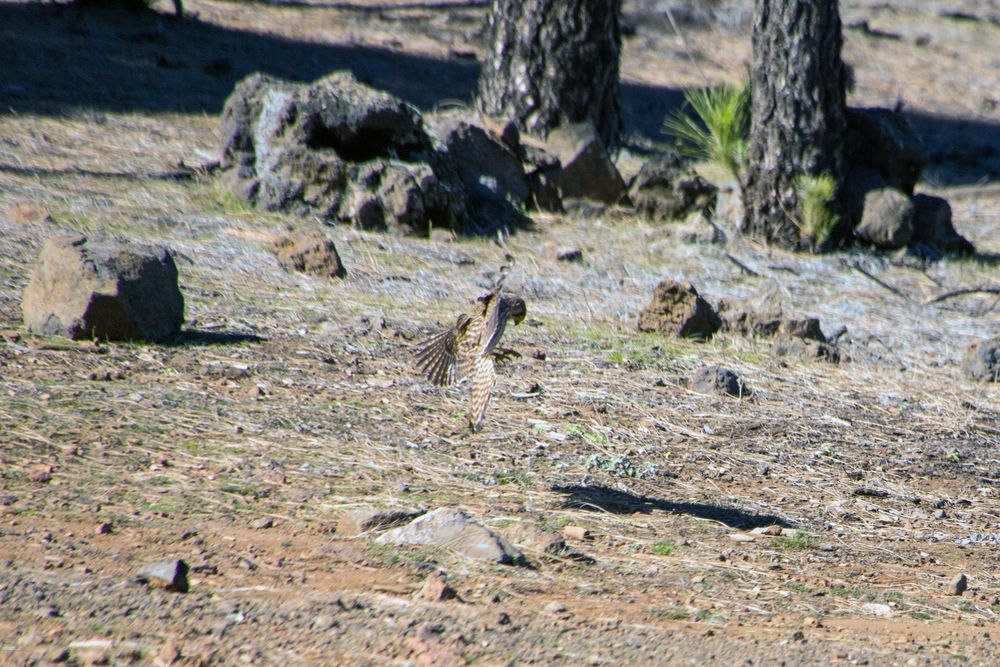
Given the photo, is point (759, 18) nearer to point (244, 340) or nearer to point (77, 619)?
point (244, 340)

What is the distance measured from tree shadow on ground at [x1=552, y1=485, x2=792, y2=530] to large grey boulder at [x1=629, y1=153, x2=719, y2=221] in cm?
497

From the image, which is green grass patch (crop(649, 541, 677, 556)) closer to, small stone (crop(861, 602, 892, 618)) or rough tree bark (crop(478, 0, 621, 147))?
small stone (crop(861, 602, 892, 618))

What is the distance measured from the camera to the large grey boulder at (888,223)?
28.9 feet

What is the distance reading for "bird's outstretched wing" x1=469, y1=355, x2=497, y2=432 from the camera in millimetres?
3928

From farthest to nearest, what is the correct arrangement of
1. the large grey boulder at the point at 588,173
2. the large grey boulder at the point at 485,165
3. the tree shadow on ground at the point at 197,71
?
the tree shadow on ground at the point at 197,71, the large grey boulder at the point at 588,173, the large grey boulder at the point at 485,165

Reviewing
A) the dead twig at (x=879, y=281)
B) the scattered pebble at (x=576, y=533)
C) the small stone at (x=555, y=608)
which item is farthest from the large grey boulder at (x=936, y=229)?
the small stone at (x=555, y=608)

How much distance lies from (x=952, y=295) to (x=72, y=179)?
5.60 meters

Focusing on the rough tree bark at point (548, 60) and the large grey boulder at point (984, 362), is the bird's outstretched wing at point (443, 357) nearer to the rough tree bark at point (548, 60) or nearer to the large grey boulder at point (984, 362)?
the large grey boulder at point (984, 362)

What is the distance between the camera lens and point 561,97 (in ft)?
33.4

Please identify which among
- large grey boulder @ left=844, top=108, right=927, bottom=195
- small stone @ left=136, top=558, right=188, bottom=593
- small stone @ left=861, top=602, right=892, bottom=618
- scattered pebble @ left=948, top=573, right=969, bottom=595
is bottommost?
small stone @ left=136, top=558, right=188, bottom=593

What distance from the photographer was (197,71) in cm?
1168

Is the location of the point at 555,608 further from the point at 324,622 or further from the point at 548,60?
the point at 548,60

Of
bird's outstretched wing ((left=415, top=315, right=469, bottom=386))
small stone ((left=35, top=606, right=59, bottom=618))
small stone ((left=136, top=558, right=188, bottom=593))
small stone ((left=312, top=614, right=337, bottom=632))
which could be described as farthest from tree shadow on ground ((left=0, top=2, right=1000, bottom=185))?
small stone ((left=312, top=614, right=337, bottom=632))

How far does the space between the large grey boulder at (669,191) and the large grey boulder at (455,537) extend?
5.69 m
